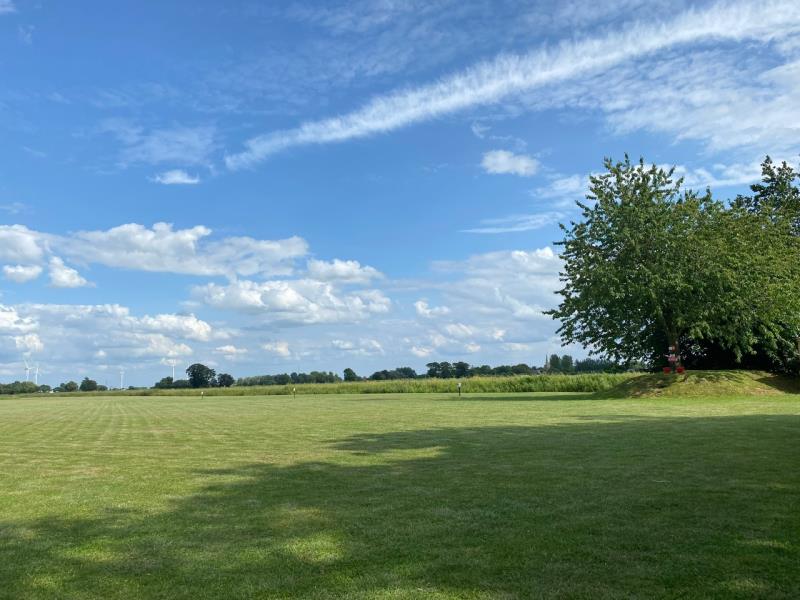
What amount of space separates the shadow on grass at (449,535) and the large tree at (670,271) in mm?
24772

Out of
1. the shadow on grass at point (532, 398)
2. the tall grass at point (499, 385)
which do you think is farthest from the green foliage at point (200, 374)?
the shadow on grass at point (532, 398)

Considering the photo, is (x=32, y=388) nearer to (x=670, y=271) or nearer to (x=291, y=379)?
(x=291, y=379)

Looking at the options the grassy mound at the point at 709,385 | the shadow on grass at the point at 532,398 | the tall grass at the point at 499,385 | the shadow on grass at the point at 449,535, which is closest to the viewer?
the shadow on grass at the point at 449,535

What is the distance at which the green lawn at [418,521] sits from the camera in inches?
193

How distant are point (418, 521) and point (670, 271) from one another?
30.7 metres

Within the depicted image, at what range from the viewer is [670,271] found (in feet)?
110

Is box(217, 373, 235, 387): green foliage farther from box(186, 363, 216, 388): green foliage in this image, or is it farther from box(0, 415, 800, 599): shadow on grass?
box(0, 415, 800, 599): shadow on grass

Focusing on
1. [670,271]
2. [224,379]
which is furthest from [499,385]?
[224,379]

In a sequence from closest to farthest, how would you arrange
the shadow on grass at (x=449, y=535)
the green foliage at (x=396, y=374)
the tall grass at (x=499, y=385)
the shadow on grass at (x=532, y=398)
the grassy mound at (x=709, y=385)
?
1. the shadow on grass at (x=449, y=535)
2. the grassy mound at (x=709, y=385)
3. the shadow on grass at (x=532, y=398)
4. the tall grass at (x=499, y=385)
5. the green foliage at (x=396, y=374)

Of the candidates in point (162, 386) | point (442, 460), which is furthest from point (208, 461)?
point (162, 386)

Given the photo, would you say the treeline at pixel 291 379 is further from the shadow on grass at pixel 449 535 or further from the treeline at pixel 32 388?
the shadow on grass at pixel 449 535

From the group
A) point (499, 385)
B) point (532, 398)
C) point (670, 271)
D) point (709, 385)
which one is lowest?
point (532, 398)

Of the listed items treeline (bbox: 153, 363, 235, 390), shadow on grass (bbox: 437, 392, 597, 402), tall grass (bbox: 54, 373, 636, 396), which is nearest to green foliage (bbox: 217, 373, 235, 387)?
treeline (bbox: 153, 363, 235, 390)

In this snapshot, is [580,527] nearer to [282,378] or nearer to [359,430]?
[359,430]
